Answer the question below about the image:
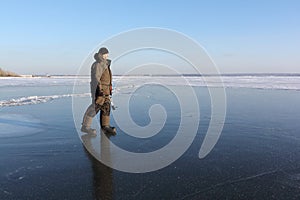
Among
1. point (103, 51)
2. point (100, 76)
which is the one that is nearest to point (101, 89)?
point (100, 76)

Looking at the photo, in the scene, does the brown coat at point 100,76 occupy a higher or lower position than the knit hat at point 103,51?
lower

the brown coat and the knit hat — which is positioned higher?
the knit hat

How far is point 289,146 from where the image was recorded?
5043 millimetres

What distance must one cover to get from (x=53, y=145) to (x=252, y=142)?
12.1ft

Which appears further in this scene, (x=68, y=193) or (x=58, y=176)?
(x=58, y=176)

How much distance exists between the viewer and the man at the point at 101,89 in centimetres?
595

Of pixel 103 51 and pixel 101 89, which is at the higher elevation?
pixel 103 51

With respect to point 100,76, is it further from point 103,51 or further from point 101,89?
point 103,51

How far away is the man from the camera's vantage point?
595 centimetres

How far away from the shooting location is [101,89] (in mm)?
6016

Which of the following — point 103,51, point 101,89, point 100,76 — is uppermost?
point 103,51

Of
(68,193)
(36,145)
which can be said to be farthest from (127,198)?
(36,145)

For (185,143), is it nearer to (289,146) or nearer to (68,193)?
(289,146)

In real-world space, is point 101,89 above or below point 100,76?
below
